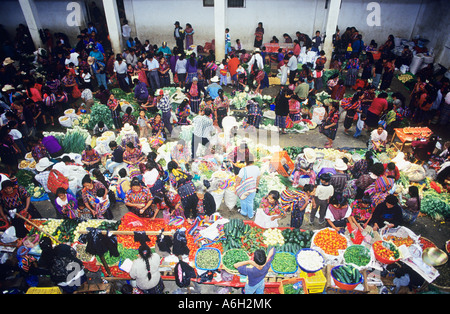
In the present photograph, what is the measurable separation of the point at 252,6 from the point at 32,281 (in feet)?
49.1

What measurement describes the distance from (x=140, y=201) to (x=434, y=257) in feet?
19.8

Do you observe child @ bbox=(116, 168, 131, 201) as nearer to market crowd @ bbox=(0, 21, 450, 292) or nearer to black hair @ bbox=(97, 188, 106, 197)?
market crowd @ bbox=(0, 21, 450, 292)

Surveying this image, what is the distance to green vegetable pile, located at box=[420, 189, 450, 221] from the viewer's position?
7395 millimetres

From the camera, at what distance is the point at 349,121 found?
33.4ft

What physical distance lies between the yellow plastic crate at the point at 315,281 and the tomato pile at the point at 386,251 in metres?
1.22

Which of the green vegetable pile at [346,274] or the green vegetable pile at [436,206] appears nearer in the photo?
the green vegetable pile at [346,274]

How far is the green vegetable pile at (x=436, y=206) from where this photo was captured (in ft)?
24.3

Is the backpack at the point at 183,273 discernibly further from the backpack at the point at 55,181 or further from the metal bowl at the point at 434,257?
the metal bowl at the point at 434,257

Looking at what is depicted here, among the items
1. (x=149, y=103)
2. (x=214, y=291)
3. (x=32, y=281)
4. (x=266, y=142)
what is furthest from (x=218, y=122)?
(x=32, y=281)

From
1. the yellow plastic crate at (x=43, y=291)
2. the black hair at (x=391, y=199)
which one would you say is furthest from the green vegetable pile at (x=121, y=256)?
the black hair at (x=391, y=199)

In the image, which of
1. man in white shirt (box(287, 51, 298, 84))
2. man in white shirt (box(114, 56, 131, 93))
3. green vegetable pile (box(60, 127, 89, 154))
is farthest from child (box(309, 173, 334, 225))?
man in white shirt (box(114, 56, 131, 93))

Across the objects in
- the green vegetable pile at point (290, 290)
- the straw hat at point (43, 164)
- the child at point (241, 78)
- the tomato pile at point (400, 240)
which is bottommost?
the green vegetable pile at point (290, 290)

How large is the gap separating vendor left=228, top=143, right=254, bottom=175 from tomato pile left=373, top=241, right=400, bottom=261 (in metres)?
3.33

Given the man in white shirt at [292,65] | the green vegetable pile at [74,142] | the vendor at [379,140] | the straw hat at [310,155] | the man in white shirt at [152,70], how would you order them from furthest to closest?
the man in white shirt at [292,65]
the man in white shirt at [152,70]
the green vegetable pile at [74,142]
the vendor at [379,140]
the straw hat at [310,155]
